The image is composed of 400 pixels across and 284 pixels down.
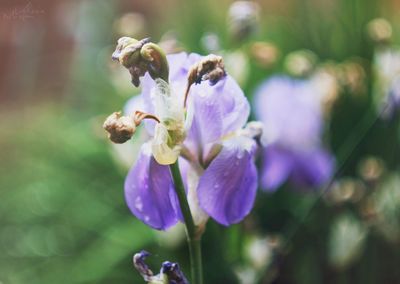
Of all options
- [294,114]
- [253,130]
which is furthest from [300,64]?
[253,130]

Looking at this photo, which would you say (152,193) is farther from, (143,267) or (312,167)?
(312,167)

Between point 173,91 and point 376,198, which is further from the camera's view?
point 376,198

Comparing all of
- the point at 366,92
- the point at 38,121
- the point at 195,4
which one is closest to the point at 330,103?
the point at 366,92

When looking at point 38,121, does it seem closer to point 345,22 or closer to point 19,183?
point 19,183

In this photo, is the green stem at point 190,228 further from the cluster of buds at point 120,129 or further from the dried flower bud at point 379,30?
the dried flower bud at point 379,30

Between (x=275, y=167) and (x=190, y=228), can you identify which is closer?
(x=190, y=228)

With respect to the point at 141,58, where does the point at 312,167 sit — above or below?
Result: below

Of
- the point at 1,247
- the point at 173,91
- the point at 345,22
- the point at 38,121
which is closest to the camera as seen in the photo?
the point at 173,91
